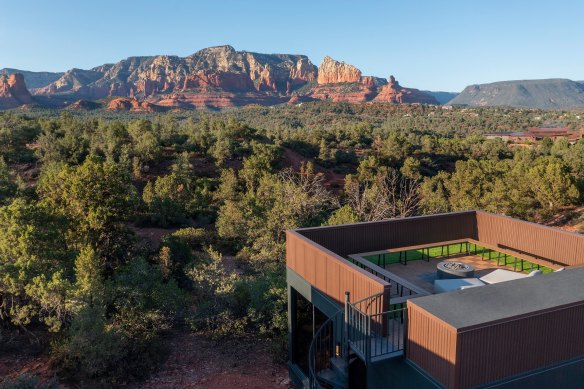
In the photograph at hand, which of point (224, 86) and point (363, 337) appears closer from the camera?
point (363, 337)

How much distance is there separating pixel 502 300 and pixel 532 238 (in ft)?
16.1

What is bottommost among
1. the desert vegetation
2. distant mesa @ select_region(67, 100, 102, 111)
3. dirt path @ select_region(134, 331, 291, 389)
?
dirt path @ select_region(134, 331, 291, 389)

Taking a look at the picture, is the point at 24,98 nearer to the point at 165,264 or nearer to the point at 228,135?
the point at 228,135

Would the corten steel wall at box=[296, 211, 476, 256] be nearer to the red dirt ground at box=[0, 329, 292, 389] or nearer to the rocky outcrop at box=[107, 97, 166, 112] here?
the red dirt ground at box=[0, 329, 292, 389]

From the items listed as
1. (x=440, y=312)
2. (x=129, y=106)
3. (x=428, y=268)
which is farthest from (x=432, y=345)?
(x=129, y=106)

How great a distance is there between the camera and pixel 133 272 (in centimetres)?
1377

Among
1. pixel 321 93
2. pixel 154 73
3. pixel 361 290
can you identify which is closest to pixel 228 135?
→ pixel 361 290

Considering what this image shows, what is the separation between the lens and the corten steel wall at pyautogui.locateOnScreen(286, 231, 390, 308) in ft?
22.6

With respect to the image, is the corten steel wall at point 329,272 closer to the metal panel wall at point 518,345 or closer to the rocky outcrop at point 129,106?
the metal panel wall at point 518,345

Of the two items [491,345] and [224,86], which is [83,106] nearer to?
[224,86]

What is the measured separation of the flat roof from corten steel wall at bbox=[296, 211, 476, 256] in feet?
13.0

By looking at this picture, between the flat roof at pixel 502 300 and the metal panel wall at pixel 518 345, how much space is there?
11cm

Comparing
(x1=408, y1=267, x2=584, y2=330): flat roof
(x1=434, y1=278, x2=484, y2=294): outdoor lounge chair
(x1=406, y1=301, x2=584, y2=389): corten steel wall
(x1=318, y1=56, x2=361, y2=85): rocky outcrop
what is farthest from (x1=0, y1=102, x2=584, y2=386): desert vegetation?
(x1=318, y1=56, x2=361, y2=85): rocky outcrop

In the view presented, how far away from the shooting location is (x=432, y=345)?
5734 mm
